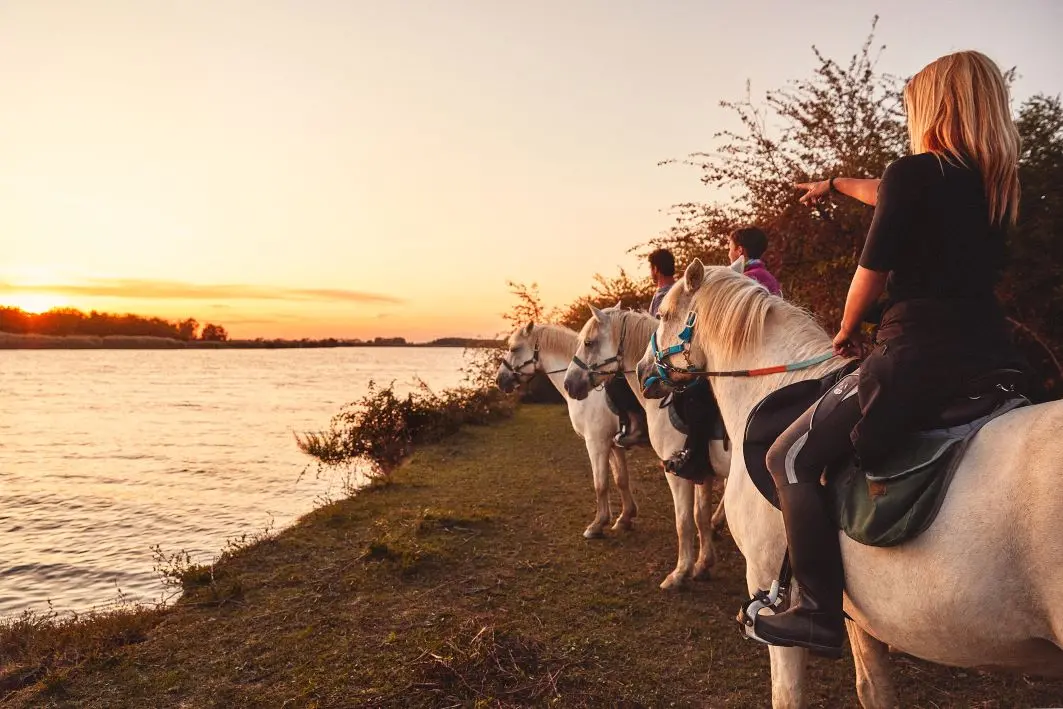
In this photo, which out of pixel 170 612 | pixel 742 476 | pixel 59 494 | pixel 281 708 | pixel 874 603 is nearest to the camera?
pixel 874 603

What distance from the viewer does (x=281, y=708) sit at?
3318 mm

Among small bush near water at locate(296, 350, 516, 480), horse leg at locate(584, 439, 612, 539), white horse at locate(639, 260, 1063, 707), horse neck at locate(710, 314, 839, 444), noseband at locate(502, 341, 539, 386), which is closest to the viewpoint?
white horse at locate(639, 260, 1063, 707)

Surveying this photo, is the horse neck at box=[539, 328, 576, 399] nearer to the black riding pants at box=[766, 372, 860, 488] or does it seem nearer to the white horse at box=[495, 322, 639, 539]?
the white horse at box=[495, 322, 639, 539]

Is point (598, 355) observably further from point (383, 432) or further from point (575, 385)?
point (383, 432)

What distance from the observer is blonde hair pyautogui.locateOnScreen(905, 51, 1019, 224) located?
182cm

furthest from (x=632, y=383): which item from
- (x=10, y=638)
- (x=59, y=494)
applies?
(x=59, y=494)

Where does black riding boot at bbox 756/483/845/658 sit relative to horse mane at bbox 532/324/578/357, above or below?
below

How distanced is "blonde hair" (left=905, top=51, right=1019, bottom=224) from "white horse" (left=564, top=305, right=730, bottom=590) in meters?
3.22

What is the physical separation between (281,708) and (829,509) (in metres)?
3.20

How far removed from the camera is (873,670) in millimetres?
2621

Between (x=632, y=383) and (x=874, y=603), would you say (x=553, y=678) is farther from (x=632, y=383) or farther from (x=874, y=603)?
(x=632, y=383)

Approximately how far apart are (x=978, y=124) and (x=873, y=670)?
2.34m

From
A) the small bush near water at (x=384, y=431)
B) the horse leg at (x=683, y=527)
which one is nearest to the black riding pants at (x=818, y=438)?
the horse leg at (x=683, y=527)

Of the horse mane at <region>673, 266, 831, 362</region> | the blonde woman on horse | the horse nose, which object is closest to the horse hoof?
the horse nose
